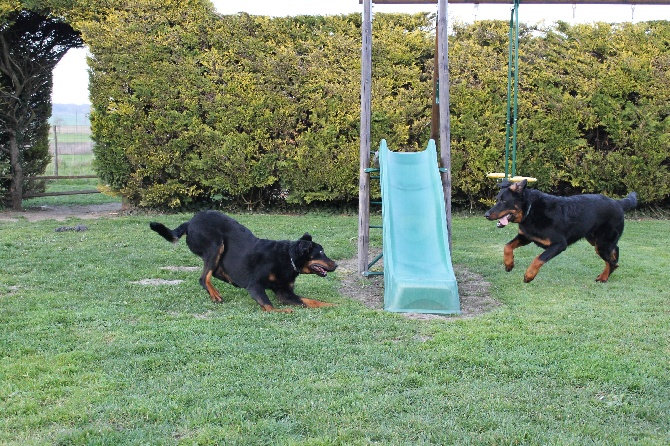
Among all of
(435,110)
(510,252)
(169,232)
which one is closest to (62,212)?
(169,232)

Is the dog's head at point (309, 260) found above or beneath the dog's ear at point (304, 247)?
beneath

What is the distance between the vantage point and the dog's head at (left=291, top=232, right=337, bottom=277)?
6266 mm

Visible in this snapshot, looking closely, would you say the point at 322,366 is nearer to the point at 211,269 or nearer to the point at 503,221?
the point at 211,269

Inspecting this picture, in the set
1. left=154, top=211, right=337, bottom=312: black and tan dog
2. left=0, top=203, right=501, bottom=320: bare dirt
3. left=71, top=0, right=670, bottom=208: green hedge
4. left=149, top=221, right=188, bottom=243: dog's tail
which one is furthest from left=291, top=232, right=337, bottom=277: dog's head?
left=71, top=0, right=670, bottom=208: green hedge

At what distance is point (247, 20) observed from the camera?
42.0 ft

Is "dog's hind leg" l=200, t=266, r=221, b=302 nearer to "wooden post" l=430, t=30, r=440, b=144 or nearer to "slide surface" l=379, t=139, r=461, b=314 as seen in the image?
"slide surface" l=379, t=139, r=461, b=314

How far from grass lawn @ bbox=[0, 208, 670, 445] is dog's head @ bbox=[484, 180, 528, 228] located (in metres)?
0.78

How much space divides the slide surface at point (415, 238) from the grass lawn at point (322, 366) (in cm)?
35

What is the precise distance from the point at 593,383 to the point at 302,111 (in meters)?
9.32

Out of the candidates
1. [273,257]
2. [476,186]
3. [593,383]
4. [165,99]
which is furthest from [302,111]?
[593,383]

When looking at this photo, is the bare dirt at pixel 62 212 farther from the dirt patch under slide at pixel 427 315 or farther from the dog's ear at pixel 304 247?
the dog's ear at pixel 304 247

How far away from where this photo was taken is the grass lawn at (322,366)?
364 cm

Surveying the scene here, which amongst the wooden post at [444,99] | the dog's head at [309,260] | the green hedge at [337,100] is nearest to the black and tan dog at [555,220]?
the wooden post at [444,99]

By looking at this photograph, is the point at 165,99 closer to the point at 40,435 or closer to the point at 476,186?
the point at 476,186
